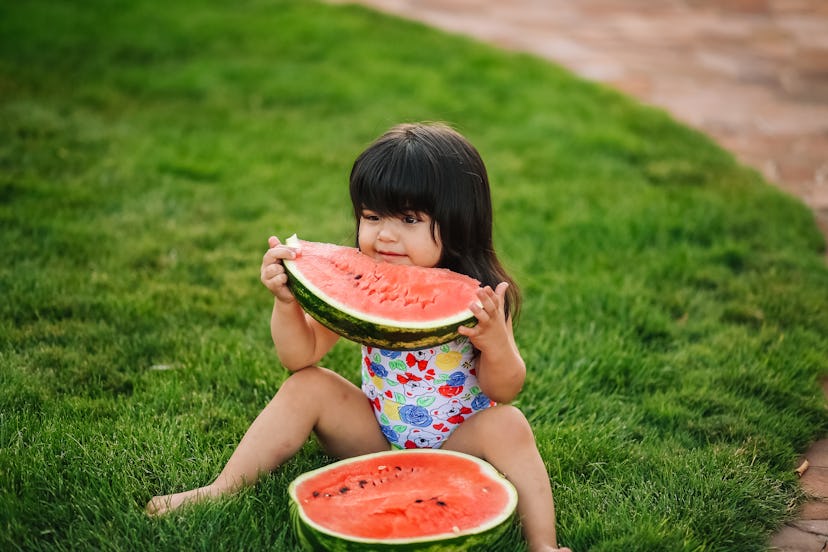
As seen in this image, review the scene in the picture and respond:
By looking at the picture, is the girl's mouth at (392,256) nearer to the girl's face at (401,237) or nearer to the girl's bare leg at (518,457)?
the girl's face at (401,237)

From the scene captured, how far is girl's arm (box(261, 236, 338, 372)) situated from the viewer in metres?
3.07

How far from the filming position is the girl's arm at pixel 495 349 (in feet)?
9.41

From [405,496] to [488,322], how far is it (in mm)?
632

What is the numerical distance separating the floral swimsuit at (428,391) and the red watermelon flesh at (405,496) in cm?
22

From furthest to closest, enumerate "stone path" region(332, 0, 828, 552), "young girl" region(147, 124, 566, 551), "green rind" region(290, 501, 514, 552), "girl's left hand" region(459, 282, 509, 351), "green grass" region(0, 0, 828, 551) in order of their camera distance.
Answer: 1. "stone path" region(332, 0, 828, 552)
2. "green grass" region(0, 0, 828, 551)
3. "young girl" region(147, 124, 566, 551)
4. "girl's left hand" region(459, 282, 509, 351)
5. "green rind" region(290, 501, 514, 552)

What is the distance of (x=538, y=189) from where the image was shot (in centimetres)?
619

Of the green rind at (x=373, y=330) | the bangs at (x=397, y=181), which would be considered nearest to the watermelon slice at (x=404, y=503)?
the green rind at (x=373, y=330)

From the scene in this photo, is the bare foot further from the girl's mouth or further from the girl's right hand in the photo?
the girl's mouth

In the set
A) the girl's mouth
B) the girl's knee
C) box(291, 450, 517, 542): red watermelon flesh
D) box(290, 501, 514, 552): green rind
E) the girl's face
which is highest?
Answer: the girl's face

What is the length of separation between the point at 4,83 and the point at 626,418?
648 centimetres

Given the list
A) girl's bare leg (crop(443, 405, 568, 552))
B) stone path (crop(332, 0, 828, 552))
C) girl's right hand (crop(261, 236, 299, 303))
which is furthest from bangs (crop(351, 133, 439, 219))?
stone path (crop(332, 0, 828, 552))

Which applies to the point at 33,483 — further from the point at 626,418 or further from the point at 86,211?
the point at 86,211

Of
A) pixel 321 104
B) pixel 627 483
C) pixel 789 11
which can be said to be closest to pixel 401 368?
pixel 627 483

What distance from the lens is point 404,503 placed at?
2752 millimetres
